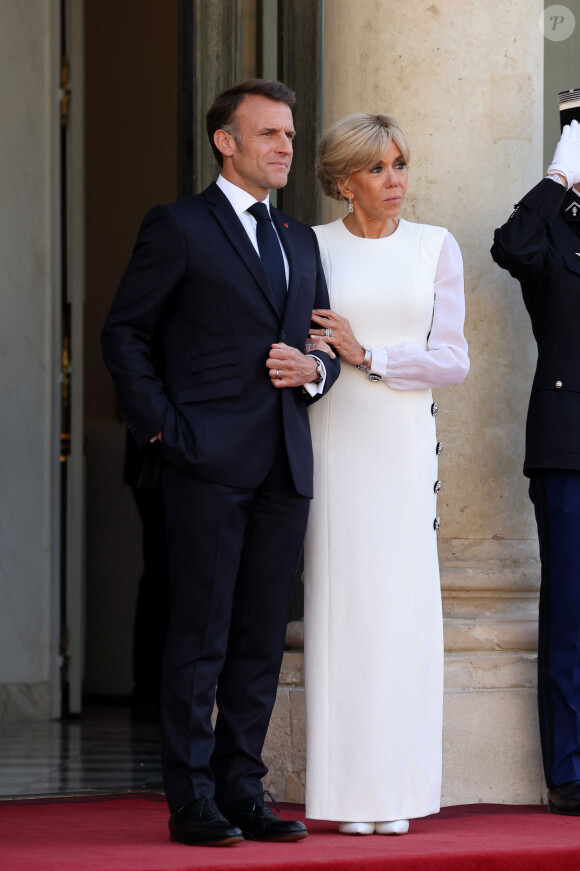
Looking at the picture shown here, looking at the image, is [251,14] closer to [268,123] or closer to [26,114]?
[26,114]

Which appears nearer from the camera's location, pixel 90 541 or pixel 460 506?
pixel 460 506

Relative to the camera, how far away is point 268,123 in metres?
3.78

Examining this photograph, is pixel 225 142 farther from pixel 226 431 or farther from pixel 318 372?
pixel 226 431

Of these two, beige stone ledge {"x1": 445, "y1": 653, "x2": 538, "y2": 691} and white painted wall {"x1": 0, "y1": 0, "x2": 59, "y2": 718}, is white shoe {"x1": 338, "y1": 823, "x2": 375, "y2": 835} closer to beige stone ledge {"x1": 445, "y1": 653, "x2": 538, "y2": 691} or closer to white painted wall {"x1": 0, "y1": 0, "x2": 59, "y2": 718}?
beige stone ledge {"x1": 445, "y1": 653, "x2": 538, "y2": 691}

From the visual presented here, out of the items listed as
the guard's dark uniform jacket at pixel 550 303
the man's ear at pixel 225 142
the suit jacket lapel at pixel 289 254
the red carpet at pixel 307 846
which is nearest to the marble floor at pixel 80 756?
the red carpet at pixel 307 846

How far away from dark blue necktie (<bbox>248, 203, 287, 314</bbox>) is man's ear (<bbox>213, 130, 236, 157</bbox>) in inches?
5.8

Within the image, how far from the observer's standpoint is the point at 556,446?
431 cm

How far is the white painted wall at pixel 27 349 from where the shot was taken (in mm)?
7145

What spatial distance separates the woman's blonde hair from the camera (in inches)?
156

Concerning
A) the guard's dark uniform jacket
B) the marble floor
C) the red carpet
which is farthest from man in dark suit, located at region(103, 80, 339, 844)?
the marble floor

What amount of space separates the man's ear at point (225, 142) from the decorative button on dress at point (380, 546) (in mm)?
428

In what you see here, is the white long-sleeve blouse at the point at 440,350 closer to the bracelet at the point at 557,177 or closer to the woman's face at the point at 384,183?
the woman's face at the point at 384,183

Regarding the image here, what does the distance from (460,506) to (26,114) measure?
354 centimetres

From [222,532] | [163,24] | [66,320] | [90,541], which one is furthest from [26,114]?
[222,532]
